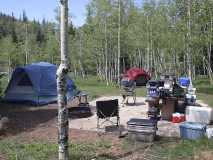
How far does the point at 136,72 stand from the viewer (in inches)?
1011

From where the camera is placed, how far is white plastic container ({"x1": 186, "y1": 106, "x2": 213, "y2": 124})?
11398 millimetres

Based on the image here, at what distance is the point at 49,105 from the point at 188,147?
8590 millimetres

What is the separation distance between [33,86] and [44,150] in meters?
8.45

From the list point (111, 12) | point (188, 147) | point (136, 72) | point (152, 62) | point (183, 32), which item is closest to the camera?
point (188, 147)

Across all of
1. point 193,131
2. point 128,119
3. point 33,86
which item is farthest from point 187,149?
point 33,86

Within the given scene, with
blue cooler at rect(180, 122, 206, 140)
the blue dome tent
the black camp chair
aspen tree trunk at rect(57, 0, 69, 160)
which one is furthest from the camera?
the blue dome tent

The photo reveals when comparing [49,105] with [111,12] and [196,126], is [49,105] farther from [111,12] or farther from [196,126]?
[111,12]

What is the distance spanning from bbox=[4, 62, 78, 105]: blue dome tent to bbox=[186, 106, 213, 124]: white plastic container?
689cm

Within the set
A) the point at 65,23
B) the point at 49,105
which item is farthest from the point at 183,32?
the point at 65,23

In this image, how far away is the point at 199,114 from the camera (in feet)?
37.8

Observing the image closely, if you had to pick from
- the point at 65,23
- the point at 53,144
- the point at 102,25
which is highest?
the point at 102,25

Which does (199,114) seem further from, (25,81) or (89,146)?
(25,81)

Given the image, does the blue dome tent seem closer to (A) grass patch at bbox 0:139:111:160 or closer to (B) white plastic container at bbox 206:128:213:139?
(A) grass patch at bbox 0:139:111:160

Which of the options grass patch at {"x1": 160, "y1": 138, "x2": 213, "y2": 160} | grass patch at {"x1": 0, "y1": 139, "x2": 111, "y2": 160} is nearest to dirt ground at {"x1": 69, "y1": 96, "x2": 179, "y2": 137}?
grass patch at {"x1": 160, "y1": 138, "x2": 213, "y2": 160}
